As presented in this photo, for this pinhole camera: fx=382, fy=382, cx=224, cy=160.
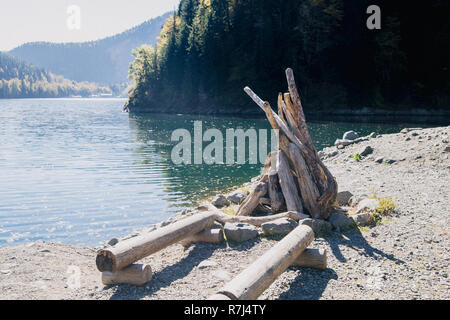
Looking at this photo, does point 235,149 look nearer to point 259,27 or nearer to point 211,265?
point 211,265

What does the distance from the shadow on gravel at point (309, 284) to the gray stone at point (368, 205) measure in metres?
3.31

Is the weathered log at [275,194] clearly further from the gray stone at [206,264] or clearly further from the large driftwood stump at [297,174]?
the gray stone at [206,264]

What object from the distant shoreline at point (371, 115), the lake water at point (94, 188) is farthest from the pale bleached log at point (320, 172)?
the distant shoreline at point (371, 115)

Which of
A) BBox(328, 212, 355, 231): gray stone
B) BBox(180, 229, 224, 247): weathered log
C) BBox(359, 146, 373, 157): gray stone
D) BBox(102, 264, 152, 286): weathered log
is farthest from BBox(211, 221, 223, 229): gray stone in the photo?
BBox(359, 146, 373, 157): gray stone

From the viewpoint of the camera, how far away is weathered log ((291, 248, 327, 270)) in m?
6.63

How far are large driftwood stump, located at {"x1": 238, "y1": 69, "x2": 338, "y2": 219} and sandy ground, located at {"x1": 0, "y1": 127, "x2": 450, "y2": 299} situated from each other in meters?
1.06

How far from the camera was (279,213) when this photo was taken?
9500mm

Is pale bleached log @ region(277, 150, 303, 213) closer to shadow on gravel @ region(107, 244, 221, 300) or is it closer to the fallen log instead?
the fallen log

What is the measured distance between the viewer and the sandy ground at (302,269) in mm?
5969

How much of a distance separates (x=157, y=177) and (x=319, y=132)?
22127mm

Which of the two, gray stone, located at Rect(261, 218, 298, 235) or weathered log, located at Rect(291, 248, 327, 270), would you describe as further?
gray stone, located at Rect(261, 218, 298, 235)

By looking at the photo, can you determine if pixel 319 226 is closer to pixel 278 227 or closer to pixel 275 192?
pixel 278 227

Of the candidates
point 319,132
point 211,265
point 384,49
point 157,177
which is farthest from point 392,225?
point 384,49
